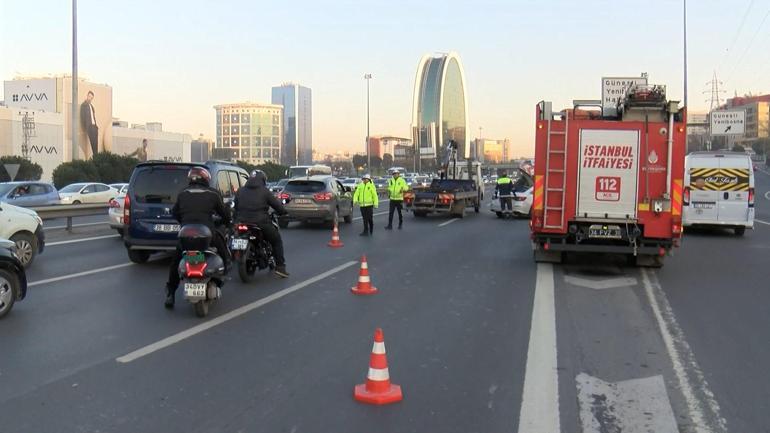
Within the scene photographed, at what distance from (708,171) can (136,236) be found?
15308 millimetres

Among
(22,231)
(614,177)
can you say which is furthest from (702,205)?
(22,231)

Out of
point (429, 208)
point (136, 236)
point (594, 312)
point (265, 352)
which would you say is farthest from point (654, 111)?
point (429, 208)

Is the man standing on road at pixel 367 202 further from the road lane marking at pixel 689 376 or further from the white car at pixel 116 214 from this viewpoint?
the road lane marking at pixel 689 376

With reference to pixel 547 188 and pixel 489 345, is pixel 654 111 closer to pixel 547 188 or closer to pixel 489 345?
pixel 547 188

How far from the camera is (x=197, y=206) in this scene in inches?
299

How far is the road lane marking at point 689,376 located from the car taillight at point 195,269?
4802 millimetres

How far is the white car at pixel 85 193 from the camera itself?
2950 cm

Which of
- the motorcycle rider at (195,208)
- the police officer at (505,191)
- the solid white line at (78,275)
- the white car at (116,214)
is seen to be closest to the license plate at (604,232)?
the motorcycle rider at (195,208)

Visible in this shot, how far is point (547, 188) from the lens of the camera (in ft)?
36.4

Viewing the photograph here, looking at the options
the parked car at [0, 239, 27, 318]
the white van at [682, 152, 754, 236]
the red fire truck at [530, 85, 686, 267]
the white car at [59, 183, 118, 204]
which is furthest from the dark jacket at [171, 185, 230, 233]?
the white car at [59, 183, 118, 204]

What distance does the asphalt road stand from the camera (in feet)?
14.6

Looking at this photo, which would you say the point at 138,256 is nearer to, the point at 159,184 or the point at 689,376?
the point at 159,184

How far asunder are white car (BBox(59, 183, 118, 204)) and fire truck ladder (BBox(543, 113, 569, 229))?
2375 centimetres

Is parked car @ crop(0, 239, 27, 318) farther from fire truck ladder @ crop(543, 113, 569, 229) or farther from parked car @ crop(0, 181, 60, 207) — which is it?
parked car @ crop(0, 181, 60, 207)
